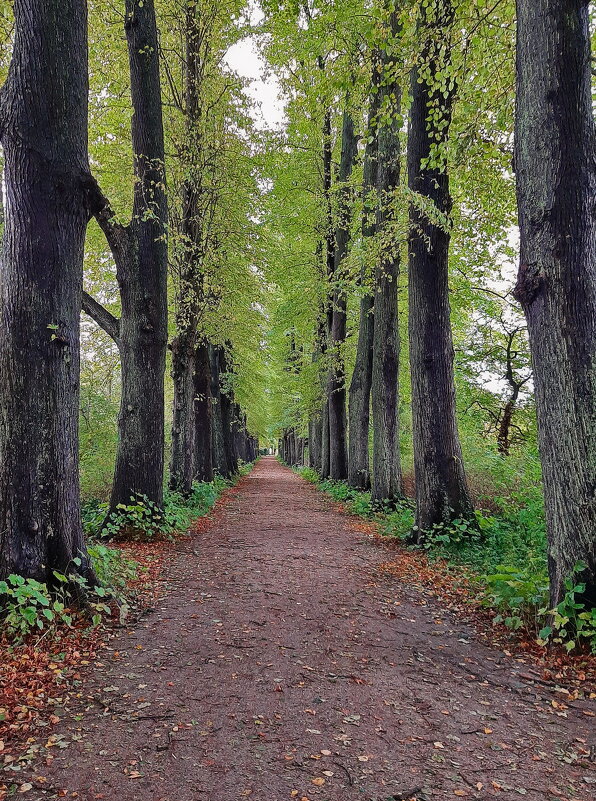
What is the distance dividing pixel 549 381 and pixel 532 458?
22.4ft

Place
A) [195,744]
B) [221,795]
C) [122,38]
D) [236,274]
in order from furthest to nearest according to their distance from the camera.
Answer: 1. [236,274]
2. [122,38]
3. [195,744]
4. [221,795]

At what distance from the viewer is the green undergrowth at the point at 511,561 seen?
372 cm

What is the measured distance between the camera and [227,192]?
36.5 ft

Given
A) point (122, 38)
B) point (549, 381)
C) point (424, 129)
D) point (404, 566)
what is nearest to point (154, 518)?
point (404, 566)

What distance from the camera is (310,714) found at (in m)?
2.93

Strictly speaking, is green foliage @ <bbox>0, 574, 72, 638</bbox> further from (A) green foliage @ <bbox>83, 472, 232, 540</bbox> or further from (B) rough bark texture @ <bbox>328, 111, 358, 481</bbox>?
(B) rough bark texture @ <bbox>328, 111, 358, 481</bbox>

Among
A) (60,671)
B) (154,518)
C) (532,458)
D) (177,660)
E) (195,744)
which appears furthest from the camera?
(532,458)

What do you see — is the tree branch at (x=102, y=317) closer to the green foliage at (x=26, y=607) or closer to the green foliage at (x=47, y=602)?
the green foliage at (x=47, y=602)

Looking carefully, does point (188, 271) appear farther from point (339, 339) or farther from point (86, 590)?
point (86, 590)

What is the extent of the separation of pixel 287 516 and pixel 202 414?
447cm

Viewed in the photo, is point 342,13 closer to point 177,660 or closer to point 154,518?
point 154,518

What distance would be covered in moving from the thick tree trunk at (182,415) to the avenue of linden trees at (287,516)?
6cm

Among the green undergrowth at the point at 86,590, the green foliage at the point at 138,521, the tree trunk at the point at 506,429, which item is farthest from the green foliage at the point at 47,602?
the tree trunk at the point at 506,429

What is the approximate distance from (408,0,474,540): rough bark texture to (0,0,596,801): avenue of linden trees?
0.04 metres
